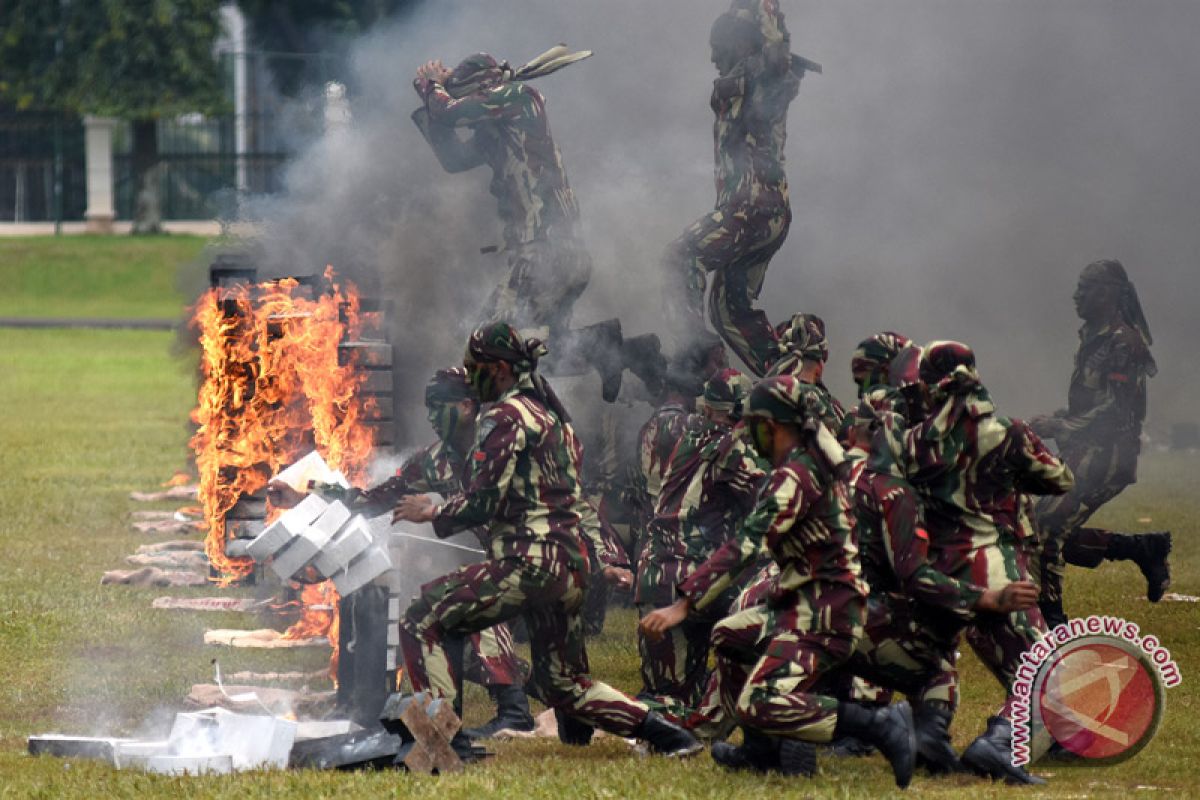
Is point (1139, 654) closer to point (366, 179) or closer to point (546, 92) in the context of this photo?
point (366, 179)

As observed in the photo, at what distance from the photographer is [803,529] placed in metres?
7.71

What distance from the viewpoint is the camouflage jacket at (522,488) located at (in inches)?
331

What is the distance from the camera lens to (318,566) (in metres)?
8.96

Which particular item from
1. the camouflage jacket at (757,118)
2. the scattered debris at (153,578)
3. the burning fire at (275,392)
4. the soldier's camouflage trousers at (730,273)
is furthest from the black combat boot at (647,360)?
the scattered debris at (153,578)

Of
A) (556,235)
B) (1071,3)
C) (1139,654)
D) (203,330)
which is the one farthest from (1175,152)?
(1139,654)

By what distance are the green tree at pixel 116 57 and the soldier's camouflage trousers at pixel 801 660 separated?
3949cm

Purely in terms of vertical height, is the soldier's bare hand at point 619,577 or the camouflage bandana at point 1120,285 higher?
the camouflage bandana at point 1120,285

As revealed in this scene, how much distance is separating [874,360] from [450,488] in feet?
6.48

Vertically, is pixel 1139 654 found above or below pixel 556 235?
below

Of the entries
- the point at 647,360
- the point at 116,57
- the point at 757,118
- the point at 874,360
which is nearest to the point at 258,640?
the point at 647,360

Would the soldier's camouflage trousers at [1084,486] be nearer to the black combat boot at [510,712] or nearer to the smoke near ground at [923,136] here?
the black combat boot at [510,712]

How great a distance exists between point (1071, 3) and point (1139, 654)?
922 cm

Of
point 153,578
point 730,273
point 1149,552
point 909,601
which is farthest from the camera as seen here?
point 153,578

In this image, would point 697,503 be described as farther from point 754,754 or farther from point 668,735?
point 754,754
